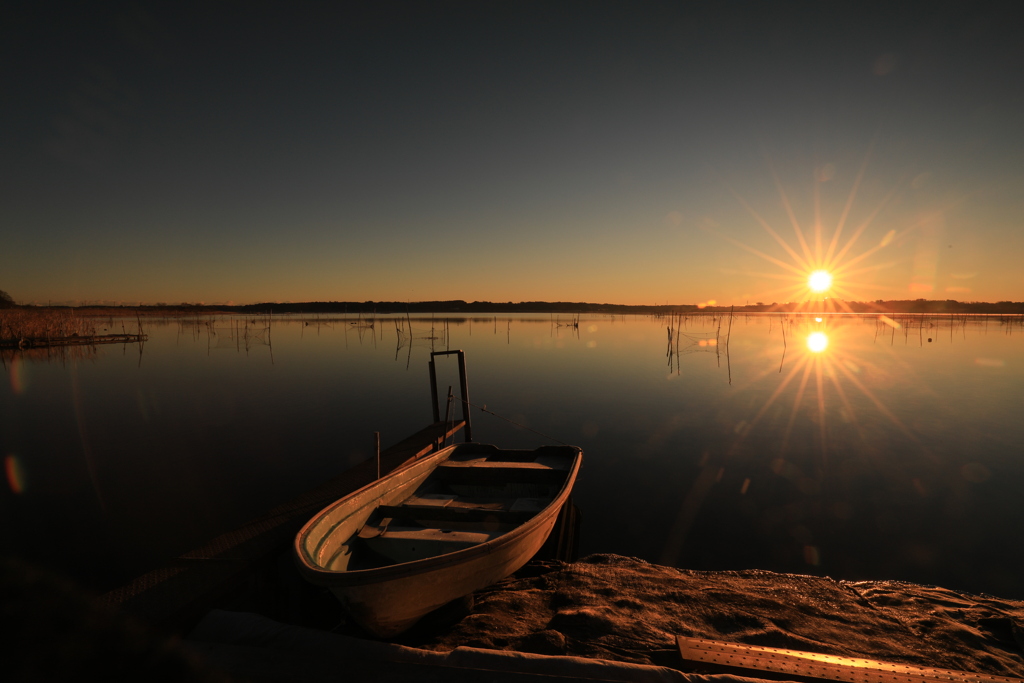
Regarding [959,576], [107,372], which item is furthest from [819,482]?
[107,372]

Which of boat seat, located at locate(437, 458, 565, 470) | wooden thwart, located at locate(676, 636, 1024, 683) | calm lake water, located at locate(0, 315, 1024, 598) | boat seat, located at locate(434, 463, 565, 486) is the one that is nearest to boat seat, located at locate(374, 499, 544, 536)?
boat seat, located at locate(434, 463, 565, 486)

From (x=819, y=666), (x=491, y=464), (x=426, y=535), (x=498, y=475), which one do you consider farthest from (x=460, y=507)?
(x=819, y=666)

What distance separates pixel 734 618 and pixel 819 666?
159cm

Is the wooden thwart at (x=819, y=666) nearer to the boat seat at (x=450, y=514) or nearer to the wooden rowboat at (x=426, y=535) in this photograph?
the wooden rowboat at (x=426, y=535)

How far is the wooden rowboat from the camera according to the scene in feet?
17.1

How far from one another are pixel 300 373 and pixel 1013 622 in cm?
2868

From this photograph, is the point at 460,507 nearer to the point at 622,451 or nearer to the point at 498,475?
the point at 498,475

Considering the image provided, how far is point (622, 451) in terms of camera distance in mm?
14867

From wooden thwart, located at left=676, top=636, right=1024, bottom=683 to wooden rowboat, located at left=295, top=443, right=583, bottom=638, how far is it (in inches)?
104

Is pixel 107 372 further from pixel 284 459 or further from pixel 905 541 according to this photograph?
pixel 905 541

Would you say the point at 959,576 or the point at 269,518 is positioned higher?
the point at 269,518

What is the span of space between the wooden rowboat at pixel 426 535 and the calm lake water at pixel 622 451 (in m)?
2.07

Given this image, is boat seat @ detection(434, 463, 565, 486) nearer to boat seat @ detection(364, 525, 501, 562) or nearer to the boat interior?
the boat interior

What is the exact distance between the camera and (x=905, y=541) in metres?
9.27
